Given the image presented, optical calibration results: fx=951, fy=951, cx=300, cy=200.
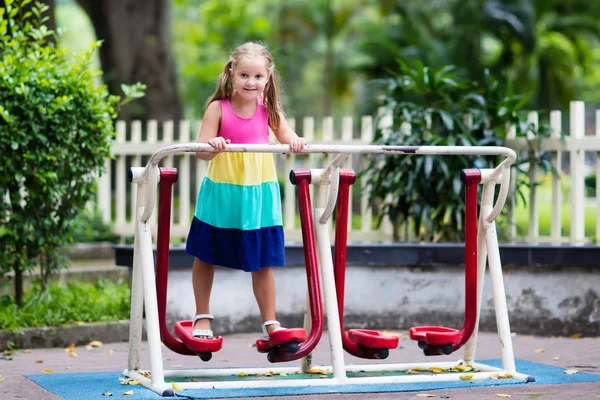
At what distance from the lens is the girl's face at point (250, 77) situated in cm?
481

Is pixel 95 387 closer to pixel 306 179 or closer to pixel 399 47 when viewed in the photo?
pixel 306 179

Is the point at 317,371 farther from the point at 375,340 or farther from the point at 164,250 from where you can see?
the point at 164,250

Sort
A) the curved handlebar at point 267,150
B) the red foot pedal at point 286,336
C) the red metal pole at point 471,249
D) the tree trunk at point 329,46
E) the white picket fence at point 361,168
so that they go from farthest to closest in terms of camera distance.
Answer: the tree trunk at point 329,46 → the white picket fence at point 361,168 → the red metal pole at point 471,249 → the red foot pedal at point 286,336 → the curved handlebar at point 267,150

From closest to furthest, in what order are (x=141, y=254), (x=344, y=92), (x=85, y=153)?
(x=141, y=254) < (x=85, y=153) < (x=344, y=92)

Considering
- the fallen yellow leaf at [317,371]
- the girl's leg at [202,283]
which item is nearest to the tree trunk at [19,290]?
the girl's leg at [202,283]

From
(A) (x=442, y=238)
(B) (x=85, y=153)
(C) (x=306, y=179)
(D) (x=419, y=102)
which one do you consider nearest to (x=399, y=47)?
(D) (x=419, y=102)

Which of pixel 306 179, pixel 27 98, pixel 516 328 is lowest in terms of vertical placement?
pixel 516 328

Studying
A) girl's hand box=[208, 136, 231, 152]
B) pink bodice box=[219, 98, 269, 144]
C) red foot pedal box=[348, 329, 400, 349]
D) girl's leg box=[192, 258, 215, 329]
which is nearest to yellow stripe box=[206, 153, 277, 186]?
pink bodice box=[219, 98, 269, 144]

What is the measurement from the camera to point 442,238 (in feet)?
26.8

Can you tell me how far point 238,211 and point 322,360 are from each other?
1574mm

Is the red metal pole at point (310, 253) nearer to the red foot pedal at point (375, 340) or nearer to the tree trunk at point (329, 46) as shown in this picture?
the red foot pedal at point (375, 340)

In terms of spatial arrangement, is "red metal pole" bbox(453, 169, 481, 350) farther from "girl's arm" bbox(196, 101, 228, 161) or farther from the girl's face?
"girl's arm" bbox(196, 101, 228, 161)

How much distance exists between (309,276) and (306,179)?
0.50 metres

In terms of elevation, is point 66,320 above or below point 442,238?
below
